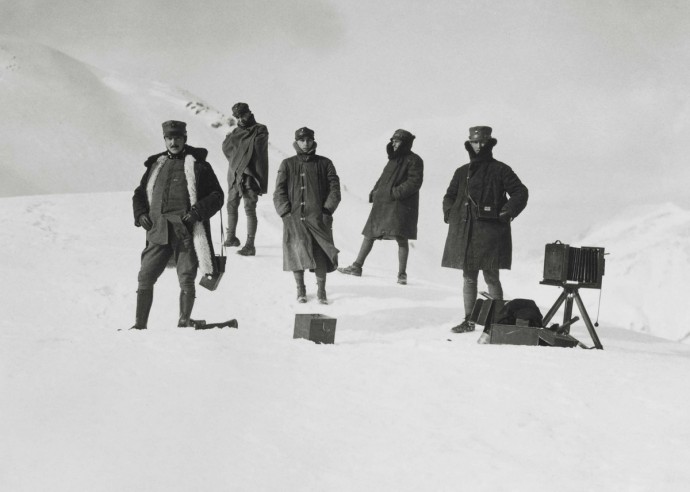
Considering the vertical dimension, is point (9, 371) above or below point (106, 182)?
below

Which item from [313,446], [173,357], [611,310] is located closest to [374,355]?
[173,357]

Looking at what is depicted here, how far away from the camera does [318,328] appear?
18.5 ft

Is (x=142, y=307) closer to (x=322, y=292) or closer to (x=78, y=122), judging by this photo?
(x=322, y=292)

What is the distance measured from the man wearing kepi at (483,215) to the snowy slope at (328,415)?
A: 168 cm

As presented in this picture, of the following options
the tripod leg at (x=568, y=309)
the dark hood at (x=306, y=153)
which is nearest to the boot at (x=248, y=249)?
the dark hood at (x=306, y=153)

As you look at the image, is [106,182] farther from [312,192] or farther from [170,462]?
[170,462]

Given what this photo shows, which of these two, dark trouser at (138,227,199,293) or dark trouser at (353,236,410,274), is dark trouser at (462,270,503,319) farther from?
dark trouser at (138,227,199,293)

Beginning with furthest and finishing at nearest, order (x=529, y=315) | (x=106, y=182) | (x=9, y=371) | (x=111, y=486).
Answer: (x=106, y=182), (x=529, y=315), (x=9, y=371), (x=111, y=486)

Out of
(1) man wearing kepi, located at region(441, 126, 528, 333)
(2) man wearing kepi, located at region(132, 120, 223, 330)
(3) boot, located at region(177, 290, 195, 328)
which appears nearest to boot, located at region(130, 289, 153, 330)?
(2) man wearing kepi, located at region(132, 120, 223, 330)

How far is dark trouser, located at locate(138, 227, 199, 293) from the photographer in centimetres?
580

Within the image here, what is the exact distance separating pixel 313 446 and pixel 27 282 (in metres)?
5.39

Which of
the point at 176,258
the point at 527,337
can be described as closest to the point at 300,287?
the point at 176,258

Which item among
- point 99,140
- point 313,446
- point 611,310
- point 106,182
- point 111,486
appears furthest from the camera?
point 611,310

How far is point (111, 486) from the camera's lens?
283 cm
